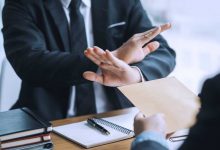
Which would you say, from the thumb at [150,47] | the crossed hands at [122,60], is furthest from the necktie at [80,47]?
the thumb at [150,47]

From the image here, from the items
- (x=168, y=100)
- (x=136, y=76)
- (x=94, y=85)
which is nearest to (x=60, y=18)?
(x=94, y=85)

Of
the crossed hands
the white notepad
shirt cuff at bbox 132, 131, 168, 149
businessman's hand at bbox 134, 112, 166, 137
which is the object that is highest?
the crossed hands

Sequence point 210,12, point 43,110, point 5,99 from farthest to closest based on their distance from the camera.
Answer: point 210,12 < point 5,99 < point 43,110

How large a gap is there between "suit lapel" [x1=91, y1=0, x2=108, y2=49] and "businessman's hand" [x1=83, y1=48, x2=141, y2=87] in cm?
23

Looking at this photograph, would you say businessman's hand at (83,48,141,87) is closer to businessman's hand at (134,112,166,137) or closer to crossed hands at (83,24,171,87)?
crossed hands at (83,24,171,87)

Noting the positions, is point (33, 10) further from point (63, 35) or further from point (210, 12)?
point (210, 12)

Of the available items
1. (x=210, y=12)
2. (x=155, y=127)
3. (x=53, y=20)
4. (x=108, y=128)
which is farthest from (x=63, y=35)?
(x=210, y=12)

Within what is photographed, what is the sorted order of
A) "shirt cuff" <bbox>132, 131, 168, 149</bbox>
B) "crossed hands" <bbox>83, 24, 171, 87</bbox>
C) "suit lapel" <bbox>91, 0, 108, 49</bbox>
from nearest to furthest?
"shirt cuff" <bbox>132, 131, 168, 149</bbox> → "crossed hands" <bbox>83, 24, 171, 87</bbox> → "suit lapel" <bbox>91, 0, 108, 49</bbox>

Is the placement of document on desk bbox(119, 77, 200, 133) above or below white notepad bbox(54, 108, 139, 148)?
above

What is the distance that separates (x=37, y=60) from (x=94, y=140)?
0.42 metres

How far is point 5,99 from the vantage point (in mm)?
1641

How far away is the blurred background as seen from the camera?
205cm

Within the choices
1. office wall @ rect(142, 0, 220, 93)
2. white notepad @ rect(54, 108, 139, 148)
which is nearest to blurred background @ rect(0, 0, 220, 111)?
office wall @ rect(142, 0, 220, 93)

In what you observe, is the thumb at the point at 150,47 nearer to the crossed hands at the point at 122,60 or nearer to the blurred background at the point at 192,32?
the crossed hands at the point at 122,60
